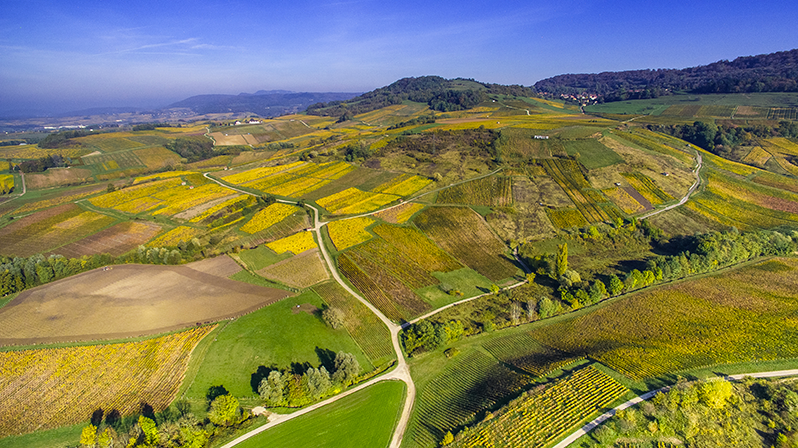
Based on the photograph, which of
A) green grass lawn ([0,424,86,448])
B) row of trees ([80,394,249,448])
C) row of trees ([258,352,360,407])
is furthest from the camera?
row of trees ([258,352,360,407])

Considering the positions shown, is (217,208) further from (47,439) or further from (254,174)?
(47,439)

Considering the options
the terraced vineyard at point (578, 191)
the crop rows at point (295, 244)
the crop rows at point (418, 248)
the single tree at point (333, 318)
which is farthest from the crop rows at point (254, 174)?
the terraced vineyard at point (578, 191)

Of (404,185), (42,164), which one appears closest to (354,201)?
(404,185)

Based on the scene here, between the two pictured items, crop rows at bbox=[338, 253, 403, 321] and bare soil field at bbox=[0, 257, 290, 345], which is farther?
crop rows at bbox=[338, 253, 403, 321]

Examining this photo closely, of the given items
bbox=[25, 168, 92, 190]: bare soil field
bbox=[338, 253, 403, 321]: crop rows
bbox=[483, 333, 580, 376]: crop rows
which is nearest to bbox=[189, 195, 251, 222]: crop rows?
bbox=[338, 253, 403, 321]: crop rows

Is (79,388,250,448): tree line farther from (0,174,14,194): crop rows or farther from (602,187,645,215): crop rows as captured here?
(0,174,14,194): crop rows

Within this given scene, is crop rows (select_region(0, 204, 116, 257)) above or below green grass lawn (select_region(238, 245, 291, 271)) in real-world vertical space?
above

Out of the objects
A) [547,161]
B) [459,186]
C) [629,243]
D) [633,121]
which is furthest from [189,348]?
[633,121]
